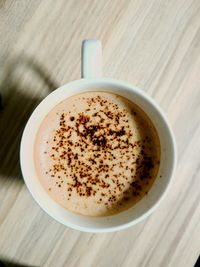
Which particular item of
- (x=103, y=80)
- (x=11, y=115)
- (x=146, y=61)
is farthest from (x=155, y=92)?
(x=11, y=115)

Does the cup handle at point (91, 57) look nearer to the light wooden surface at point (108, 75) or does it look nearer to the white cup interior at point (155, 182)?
Result: the white cup interior at point (155, 182)

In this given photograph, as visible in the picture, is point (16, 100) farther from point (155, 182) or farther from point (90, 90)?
point (155, 182)

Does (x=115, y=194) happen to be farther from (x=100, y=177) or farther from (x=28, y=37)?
(x=28, y=37)

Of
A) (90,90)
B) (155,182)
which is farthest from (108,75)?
(155,182)

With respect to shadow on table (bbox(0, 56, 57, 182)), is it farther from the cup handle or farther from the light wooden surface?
the cup handle

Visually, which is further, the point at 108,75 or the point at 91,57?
the point at 108,75
